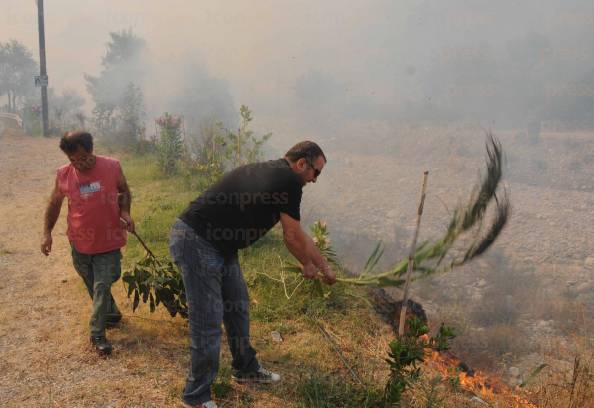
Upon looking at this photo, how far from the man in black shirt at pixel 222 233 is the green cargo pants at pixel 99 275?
38.0 inches

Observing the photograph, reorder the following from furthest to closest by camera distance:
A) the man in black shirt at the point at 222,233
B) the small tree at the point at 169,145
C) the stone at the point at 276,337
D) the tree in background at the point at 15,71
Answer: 1. the tree in background at the point at 15,71
2. the small tree at the point at 169,145
3. the stone at the point at 276,337
4. the man in black shirt at the point at 222,233

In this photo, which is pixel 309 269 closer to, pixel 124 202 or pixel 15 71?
pixel 124 202

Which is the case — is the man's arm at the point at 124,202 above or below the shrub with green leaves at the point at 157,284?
above

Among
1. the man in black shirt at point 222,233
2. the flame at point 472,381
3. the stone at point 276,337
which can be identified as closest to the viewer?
the man in black shirt at point 222,233

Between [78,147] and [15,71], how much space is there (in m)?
44.9

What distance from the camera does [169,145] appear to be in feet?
30.4

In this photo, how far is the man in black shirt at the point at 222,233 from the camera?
2395mm

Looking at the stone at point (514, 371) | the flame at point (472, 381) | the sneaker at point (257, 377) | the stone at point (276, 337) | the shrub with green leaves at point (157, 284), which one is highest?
the shrub with green leaves at point (157, 284)

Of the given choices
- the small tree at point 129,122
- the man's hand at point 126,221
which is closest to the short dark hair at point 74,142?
the man's hand at point 126,221

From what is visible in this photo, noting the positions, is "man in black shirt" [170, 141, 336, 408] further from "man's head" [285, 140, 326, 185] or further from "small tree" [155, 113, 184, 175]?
"small tree" [155, 113, 184, 175]

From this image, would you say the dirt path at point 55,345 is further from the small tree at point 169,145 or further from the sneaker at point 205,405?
the small tree at point 169,145

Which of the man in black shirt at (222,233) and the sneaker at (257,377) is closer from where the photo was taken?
the man in black shirt at (222,233)

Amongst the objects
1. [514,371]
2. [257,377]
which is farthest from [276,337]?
[514,371]

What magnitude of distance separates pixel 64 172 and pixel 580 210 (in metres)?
11.0
